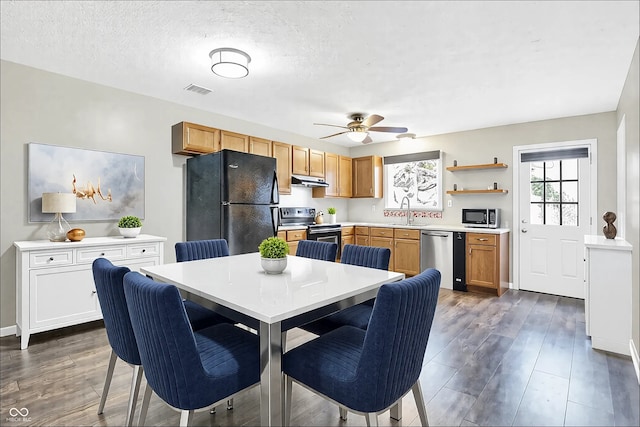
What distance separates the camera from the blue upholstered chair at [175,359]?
3.90ft

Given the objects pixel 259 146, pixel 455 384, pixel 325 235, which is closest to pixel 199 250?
pixel 455 384

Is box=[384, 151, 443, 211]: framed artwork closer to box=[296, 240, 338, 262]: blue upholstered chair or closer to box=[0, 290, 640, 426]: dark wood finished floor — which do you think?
box=[0, 290, 640, 426]: dark wood finished floor

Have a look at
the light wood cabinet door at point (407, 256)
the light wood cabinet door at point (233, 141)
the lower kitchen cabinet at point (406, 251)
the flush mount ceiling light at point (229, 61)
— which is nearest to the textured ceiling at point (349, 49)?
the flush mount ceiling light at point (229, 61)

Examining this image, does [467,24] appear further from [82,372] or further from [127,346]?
[82,372]

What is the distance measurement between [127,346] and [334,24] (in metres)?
2.34

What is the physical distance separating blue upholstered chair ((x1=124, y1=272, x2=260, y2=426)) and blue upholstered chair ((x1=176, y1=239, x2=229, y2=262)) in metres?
1.36

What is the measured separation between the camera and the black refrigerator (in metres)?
3.84

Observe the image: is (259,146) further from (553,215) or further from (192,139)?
(553,215)

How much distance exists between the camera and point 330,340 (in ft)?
5.31

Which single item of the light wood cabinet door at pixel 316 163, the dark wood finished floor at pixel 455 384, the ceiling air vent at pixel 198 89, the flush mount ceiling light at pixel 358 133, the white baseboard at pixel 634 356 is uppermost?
the ceiling air vent at pixel 198 89

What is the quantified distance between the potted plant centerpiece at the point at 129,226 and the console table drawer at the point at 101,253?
0.22m

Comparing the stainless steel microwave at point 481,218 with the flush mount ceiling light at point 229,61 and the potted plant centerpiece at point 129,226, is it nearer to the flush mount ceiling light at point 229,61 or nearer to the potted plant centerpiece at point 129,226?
the flush mount ceiling light at point 229,61

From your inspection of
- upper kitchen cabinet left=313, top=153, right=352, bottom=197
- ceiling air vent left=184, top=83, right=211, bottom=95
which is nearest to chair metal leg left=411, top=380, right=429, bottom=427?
ceiling air vent left=184, top=83, right=211, bottom=95

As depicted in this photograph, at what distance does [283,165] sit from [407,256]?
2424 mm
